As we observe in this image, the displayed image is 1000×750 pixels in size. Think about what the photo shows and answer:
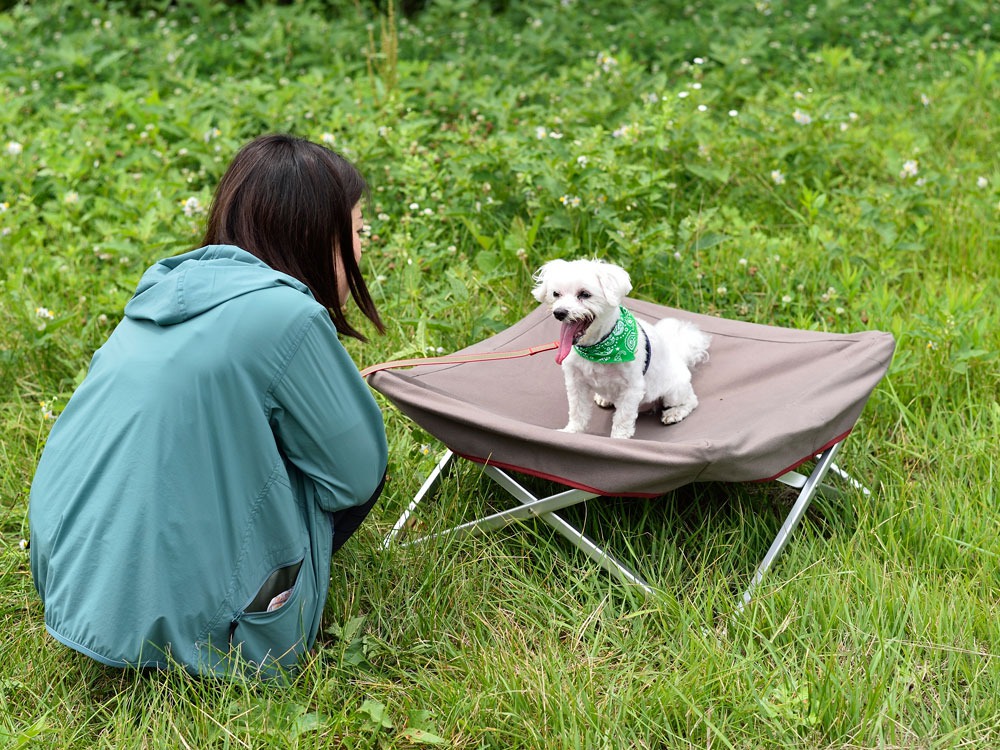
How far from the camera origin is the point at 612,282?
262 centimetres

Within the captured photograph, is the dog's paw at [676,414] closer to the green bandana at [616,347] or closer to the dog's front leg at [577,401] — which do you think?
the dog's front leg at [577,401]

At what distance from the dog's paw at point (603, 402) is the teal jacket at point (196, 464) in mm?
1128

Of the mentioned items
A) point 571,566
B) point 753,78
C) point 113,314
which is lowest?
point 571,566

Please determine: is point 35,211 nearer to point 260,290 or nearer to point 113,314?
point 113,314

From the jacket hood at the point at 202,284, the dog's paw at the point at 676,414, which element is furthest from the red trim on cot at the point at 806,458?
the jacket hood at the point at 202,284

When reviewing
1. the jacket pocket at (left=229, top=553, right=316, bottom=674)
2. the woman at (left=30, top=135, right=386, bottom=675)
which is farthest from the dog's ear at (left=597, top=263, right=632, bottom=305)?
the jacket pocket at (left=229, top=553, right=316, bottom=674)

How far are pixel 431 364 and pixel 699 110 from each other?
2545 mm

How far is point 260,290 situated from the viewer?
1999mm

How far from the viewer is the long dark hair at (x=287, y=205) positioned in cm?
223

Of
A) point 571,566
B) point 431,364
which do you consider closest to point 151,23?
point 431,364

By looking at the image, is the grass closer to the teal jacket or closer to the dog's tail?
the teal jacket

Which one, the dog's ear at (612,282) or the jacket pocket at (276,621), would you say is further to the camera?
the dog's ear at (612,282)

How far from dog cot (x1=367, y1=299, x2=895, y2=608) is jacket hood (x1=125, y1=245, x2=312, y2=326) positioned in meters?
0.68

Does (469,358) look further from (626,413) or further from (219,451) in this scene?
(219,451)
